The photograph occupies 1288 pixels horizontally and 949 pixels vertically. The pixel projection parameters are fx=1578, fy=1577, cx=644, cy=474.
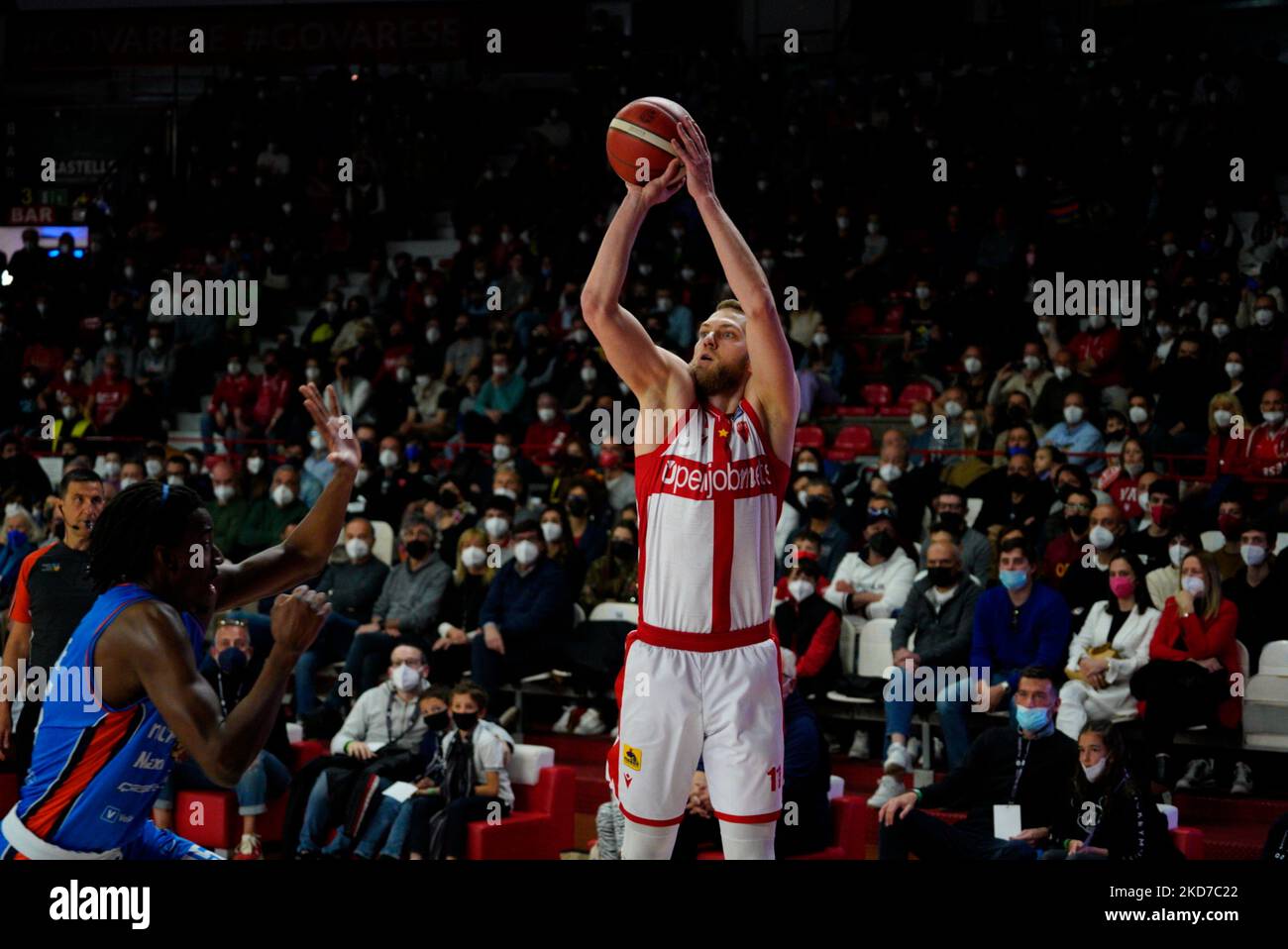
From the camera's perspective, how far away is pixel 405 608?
995cm

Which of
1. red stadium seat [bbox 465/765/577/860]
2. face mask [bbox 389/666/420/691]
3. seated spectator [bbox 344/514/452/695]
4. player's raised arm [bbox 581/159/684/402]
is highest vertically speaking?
player's raised arm [bbox 581/159/684/402]

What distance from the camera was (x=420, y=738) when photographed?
8453 mm

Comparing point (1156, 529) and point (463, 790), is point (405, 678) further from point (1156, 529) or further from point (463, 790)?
point (1156, 529)

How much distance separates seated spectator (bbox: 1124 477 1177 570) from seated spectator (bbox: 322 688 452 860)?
3.99 metres

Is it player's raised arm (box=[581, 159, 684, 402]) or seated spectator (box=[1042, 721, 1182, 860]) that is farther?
seated spectator (box=[1042, 721, 1182, 860])

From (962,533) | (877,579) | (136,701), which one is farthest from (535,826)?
(136,701)

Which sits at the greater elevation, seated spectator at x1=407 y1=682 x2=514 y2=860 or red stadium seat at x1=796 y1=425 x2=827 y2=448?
red stadium seat at x1=796 y1=425 x2=827 y2=448

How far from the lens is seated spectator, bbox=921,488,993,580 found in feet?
30.6

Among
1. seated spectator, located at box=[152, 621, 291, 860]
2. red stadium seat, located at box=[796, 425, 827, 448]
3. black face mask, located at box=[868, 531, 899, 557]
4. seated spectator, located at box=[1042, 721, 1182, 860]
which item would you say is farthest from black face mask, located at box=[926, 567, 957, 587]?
seated spectator, located at box=[152, 621, 291, 860]

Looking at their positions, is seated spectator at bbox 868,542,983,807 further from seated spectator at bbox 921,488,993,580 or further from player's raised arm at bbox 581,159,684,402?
player's raised arm at bbox 581,159,684,402

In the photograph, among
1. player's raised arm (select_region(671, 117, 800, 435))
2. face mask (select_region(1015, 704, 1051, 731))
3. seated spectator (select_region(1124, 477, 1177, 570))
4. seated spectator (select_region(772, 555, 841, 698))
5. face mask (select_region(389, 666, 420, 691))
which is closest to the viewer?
player's raised arm (select_region(671, 117, 800, 435))

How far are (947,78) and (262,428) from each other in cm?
728

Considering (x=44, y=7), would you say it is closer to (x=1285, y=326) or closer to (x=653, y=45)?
(x=653, y=45)

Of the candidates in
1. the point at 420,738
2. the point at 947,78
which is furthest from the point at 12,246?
the point at 420,738
